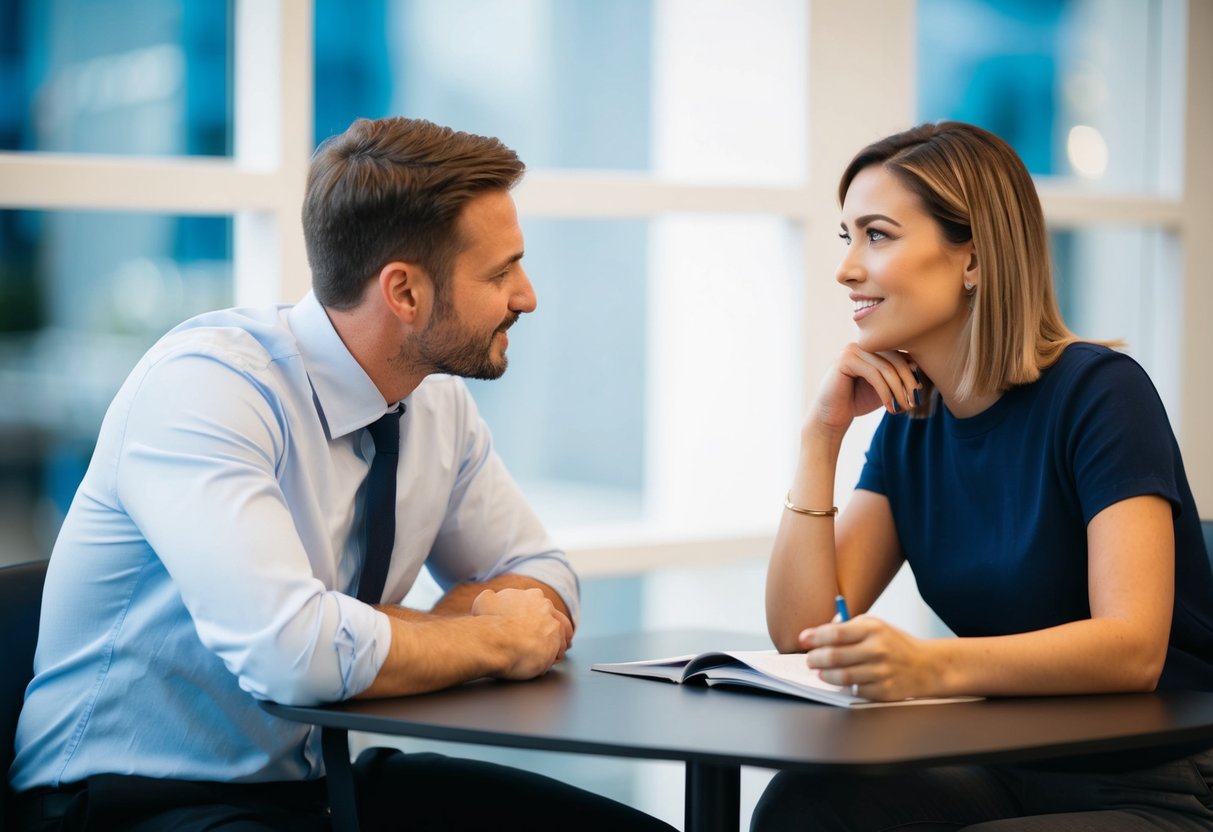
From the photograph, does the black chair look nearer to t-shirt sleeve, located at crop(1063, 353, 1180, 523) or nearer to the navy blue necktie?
the navy blue necktie

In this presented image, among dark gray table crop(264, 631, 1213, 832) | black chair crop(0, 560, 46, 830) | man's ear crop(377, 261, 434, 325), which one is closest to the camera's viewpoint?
dark gray table crop(264, 631, 1213, 832)

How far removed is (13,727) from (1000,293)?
1488 millimetres

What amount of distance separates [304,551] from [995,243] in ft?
3.50

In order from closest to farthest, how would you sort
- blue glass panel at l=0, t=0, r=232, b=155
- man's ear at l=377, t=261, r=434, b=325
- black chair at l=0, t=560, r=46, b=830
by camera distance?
1. black chair at l=0, t=560, r=46, b=830
2. man's ear at l=377, t=261, r=434, b=325
3. blue glass panel at l=0, t=0, r=232, b=155

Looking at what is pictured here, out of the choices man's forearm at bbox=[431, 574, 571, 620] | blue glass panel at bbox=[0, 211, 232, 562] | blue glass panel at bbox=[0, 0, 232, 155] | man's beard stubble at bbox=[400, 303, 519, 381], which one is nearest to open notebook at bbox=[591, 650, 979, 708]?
man's forearm at bbox=[431, 574, 571, 620]

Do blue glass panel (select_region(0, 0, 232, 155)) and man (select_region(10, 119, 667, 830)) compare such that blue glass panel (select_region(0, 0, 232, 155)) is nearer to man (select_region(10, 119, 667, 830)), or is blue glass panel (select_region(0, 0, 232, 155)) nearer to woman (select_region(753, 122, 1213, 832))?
man (select_region(10, 119, 667, 830))

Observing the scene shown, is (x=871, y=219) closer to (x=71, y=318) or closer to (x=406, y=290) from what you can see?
(x=406, y=290)

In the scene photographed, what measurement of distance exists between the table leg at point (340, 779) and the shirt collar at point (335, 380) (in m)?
0.46

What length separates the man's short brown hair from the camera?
71.1 inches

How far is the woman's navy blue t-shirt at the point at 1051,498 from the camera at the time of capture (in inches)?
67.7

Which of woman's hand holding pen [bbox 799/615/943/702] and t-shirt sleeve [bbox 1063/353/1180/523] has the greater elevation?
t-shirt sleeve [bbox 1063/353/1180/523]

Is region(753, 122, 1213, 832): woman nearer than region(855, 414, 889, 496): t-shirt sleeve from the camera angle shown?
Yes

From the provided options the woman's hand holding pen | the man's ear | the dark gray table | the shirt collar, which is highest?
the man's ear

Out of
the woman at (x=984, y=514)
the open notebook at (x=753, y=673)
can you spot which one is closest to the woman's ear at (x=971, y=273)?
the woman at (x=984, y=514)
